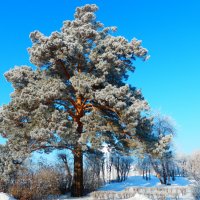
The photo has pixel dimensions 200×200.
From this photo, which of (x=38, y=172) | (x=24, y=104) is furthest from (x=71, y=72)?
(x=38, y=172)

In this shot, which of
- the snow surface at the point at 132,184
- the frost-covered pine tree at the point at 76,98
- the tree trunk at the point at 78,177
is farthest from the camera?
the snow surface at the point at 132,184

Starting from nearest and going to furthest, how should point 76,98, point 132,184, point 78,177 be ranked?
1. point 78,177
2. point 76,98
3. point 132,184

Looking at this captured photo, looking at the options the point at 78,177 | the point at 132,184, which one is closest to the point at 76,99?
the point at 78,177

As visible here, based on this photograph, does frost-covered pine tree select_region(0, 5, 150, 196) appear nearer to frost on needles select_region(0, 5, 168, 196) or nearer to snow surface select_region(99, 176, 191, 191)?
frost on needles select_region(0, 5, 168, 196)

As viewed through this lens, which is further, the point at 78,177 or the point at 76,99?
the point at 76,99

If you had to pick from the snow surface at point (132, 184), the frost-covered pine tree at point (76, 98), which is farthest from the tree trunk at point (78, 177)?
the snow surface at point (132, 184)

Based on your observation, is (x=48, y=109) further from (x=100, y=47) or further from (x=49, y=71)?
(x=100, y=47)

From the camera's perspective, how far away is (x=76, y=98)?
766 inches

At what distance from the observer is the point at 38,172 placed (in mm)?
16734

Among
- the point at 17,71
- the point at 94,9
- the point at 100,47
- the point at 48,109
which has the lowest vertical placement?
the point at 48,109

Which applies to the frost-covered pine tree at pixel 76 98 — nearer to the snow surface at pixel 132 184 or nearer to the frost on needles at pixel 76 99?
the frost on needles at pixel 76 99

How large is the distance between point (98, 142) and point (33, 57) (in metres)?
6.73

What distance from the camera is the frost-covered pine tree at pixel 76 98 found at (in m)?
16.7

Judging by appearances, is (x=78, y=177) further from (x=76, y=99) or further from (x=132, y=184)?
(x=132, y=184)
